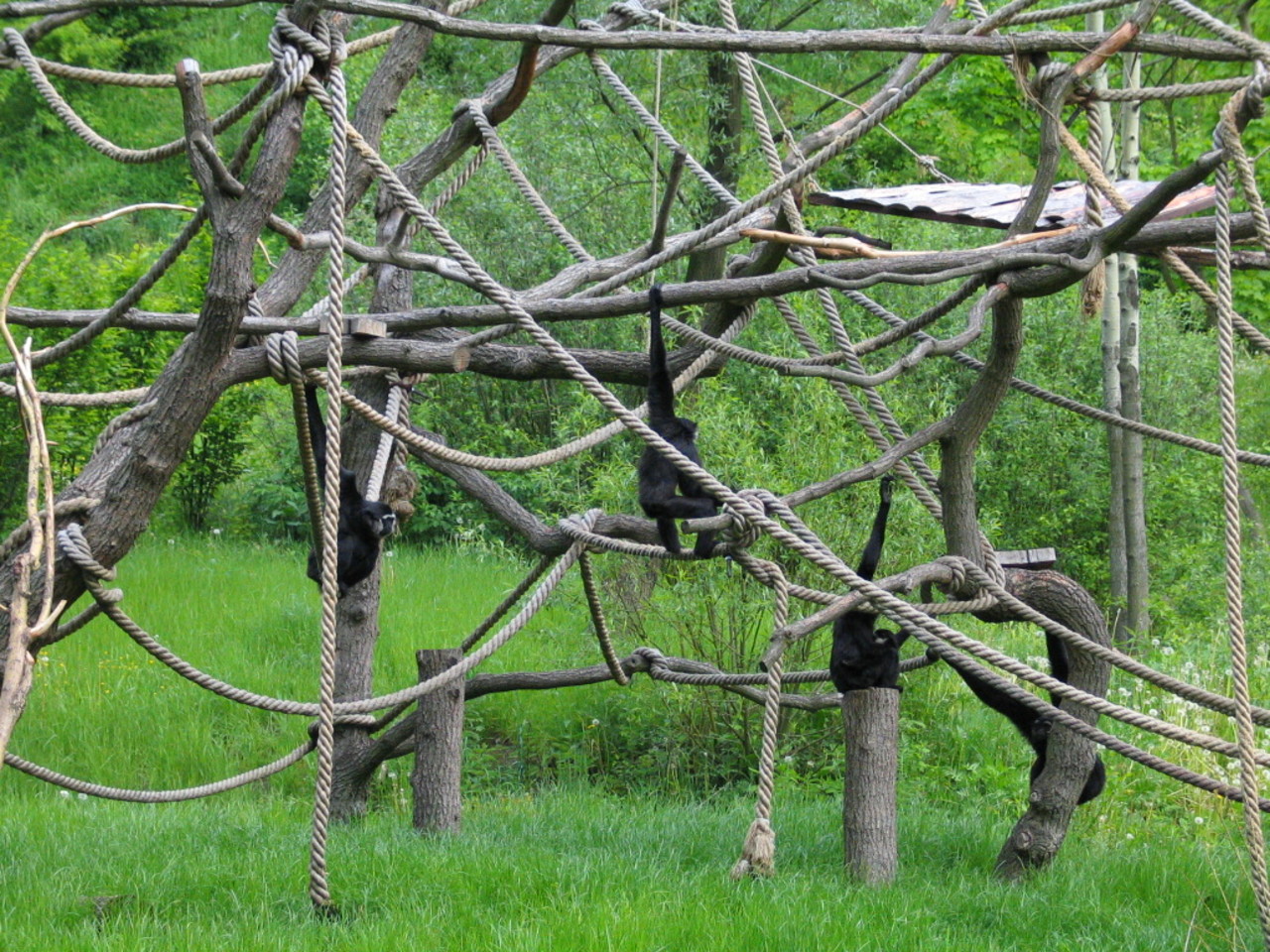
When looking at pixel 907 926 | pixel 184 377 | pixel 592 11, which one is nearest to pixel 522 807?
pixel 907 926

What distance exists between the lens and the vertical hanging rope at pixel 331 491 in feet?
10.6

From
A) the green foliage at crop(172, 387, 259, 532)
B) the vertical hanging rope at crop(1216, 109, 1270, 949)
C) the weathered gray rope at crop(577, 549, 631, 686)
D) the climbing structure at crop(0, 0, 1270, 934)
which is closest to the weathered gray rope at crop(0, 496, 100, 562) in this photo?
the climbing structure at crop(0, 0, 1270, 934)

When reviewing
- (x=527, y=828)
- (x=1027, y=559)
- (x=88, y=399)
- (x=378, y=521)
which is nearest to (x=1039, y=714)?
(x=1027, y=559)

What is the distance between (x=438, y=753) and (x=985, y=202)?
10.7 ft

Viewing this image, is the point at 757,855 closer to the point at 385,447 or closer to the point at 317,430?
the point at 317,430

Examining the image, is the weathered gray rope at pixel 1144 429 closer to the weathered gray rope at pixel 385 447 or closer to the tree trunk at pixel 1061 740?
A: the tree trunk at pixel 1061 740

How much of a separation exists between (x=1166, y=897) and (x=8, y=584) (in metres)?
3.98

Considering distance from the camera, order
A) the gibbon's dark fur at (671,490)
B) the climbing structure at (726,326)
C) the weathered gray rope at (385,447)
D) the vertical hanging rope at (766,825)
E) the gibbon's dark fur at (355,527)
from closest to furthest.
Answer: the climbing structure at (726,326), the vertical hanging rope at (766,825), the gibbon's dark fur at (671,490), the gibbon's dark fur at (355,527), the weathered gray rope at (385,447)

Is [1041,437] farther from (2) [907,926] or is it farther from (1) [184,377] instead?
(1) [184,377]

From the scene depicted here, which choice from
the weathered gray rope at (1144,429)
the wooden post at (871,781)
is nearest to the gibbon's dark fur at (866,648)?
the wooden post at (871,781)

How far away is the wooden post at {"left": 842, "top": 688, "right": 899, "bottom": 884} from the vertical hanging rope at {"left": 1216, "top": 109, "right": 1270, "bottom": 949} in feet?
4.01

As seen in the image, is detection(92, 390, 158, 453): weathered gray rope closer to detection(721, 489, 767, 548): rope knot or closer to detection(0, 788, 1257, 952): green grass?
detection(0, 788, 1257, 952): green grass

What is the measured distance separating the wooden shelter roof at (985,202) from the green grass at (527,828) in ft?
7.78

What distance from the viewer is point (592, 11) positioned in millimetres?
12305
